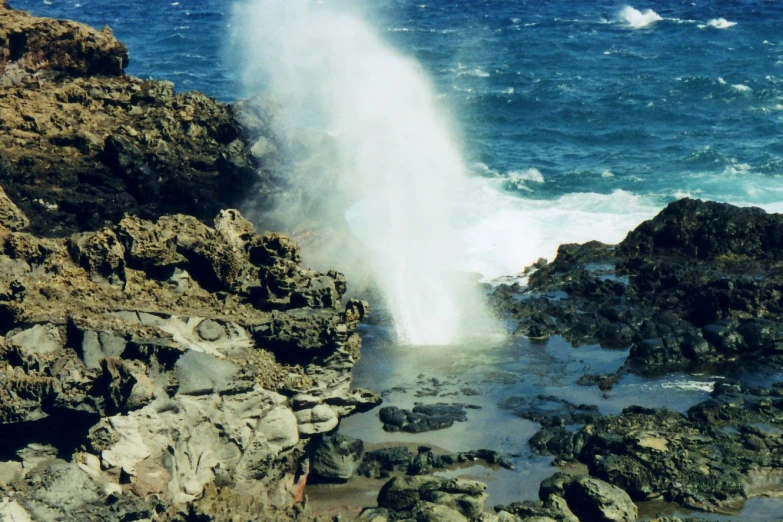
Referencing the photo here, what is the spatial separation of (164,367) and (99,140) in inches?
531

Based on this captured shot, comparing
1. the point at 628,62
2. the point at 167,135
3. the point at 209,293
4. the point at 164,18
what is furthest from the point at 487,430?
the point at 164,18

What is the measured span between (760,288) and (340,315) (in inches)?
549

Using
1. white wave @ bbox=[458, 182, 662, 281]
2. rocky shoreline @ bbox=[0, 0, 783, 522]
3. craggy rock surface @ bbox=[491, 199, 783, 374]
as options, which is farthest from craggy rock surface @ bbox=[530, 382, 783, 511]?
white wave @ bbox=[458, 182, 662, 281]

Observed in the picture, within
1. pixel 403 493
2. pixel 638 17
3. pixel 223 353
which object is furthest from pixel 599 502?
pixel 638 17

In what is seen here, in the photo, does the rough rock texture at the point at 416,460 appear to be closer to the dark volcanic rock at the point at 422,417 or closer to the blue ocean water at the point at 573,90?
the dark volcanic rock at the point at 422,417

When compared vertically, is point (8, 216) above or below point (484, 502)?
above

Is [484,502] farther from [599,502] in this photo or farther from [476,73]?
[476,73]

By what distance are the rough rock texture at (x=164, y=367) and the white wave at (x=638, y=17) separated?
6179 centimetres

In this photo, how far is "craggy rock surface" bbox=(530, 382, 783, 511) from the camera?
61.2 feet

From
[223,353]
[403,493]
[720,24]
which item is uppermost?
[720,24]

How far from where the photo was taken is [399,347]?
26219mm

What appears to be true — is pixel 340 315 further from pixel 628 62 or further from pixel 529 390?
pixel 628 62

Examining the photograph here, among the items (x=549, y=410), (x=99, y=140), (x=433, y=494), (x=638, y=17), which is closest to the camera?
(x=433, y=494)

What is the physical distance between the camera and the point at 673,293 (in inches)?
1111
